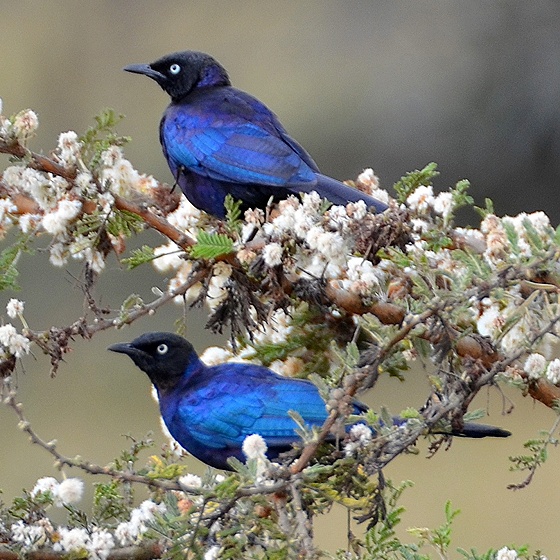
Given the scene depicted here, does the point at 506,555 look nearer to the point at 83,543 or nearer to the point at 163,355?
the point at 83,543

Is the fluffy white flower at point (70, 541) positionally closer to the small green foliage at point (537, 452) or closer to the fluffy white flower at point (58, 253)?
the fluffy white flower at point (58, 253)

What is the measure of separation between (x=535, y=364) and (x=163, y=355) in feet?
2.85

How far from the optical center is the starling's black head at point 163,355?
2053mm

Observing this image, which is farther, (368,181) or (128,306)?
(368,181)

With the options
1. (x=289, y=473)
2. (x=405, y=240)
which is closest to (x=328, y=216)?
(x=405, y=240)

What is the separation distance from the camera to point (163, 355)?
2.07 metres

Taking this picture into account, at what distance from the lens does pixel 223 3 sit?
7.68 m

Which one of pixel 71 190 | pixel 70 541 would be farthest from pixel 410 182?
pixel 70 541

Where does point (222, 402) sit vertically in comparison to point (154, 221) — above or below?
below

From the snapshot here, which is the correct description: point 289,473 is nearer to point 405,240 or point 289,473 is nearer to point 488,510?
point 405,240

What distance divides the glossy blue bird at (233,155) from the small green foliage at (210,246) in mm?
395

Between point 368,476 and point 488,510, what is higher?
point 368,476

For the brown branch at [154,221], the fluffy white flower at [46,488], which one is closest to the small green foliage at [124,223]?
the brown branch at [154,221]

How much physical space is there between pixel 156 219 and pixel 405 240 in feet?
1.16
